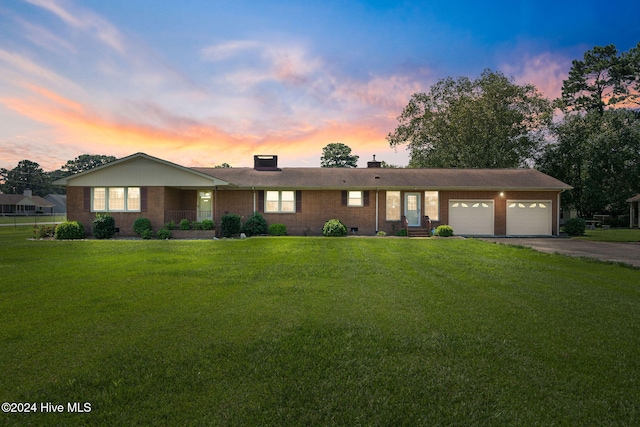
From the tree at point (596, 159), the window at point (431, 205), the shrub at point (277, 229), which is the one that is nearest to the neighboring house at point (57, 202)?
the shrub at point (277, 229)

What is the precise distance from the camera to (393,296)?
6.10m

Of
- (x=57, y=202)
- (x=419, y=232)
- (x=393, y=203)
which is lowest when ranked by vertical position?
(x=419, y=232)

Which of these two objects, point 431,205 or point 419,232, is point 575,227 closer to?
point 431,205

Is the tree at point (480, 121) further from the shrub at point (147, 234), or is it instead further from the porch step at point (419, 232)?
the shrub at point (147, 234)

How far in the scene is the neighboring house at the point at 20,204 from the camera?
56.3m

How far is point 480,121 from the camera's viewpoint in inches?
1217

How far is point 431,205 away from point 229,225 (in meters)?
12.3

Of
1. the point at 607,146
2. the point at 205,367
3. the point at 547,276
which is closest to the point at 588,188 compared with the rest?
the point at 607,146

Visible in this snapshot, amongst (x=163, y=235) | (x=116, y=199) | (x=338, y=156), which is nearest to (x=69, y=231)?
(x=116, y=199)

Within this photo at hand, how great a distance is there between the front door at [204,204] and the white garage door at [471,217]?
1515 centimetres

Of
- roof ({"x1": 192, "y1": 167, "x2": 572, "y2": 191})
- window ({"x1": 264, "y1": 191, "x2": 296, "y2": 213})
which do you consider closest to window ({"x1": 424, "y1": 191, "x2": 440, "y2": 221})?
roof ({"x1": 192, "y1": 167, "x2": 572, "y2": 191})

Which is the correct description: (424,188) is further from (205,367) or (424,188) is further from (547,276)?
(205,367)

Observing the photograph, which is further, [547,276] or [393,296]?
[547,276]

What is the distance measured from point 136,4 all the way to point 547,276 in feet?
62.8
